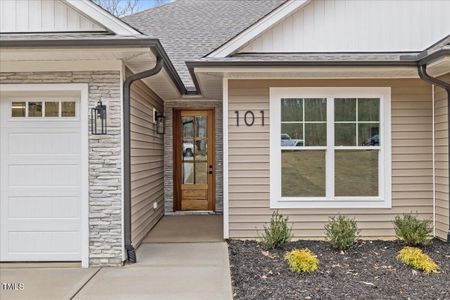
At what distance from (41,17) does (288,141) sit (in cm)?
405

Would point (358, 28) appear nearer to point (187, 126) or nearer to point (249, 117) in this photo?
point (249, 117)

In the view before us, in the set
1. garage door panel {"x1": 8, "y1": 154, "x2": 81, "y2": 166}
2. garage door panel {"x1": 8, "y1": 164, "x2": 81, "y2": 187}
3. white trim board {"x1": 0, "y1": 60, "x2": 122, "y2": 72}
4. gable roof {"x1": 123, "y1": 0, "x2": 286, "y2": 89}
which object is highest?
gable roof {"x1": 123, "y1": 0, "x2": 286, "y2": 89}

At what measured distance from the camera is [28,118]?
579cm

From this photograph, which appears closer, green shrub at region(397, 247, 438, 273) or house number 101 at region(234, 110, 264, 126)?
green shrub at region(397, 247, 438, 273)

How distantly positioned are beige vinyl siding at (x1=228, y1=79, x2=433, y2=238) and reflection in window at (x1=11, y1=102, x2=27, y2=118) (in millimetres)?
3036

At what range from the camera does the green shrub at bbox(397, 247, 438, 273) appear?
200 inches

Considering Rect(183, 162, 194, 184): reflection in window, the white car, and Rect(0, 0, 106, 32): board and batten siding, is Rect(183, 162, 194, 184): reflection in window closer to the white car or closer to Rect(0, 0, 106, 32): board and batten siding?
the white car

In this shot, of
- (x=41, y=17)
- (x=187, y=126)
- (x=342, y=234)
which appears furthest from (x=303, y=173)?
(x=41, y=17)

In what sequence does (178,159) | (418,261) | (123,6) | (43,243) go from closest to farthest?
(418,261), (43,243), (178,159), (123,6)

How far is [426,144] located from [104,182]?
5.06 metres

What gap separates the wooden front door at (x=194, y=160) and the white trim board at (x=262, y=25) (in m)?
3.59

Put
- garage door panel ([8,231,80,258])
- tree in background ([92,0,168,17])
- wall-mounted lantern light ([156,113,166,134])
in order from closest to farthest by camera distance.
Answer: garage door panel ([8,231,80,258]) → wall-mounted lantern light ([156,113,166,134]) → tree in background ([92,0,168,17])

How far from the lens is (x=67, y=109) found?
581 centimetres

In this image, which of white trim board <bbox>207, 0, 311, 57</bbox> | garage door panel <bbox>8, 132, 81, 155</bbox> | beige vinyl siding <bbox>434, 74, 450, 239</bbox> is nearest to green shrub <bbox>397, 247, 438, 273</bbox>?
beige vinyl siding <bbox>434, 74, 450, 239</bbox>
